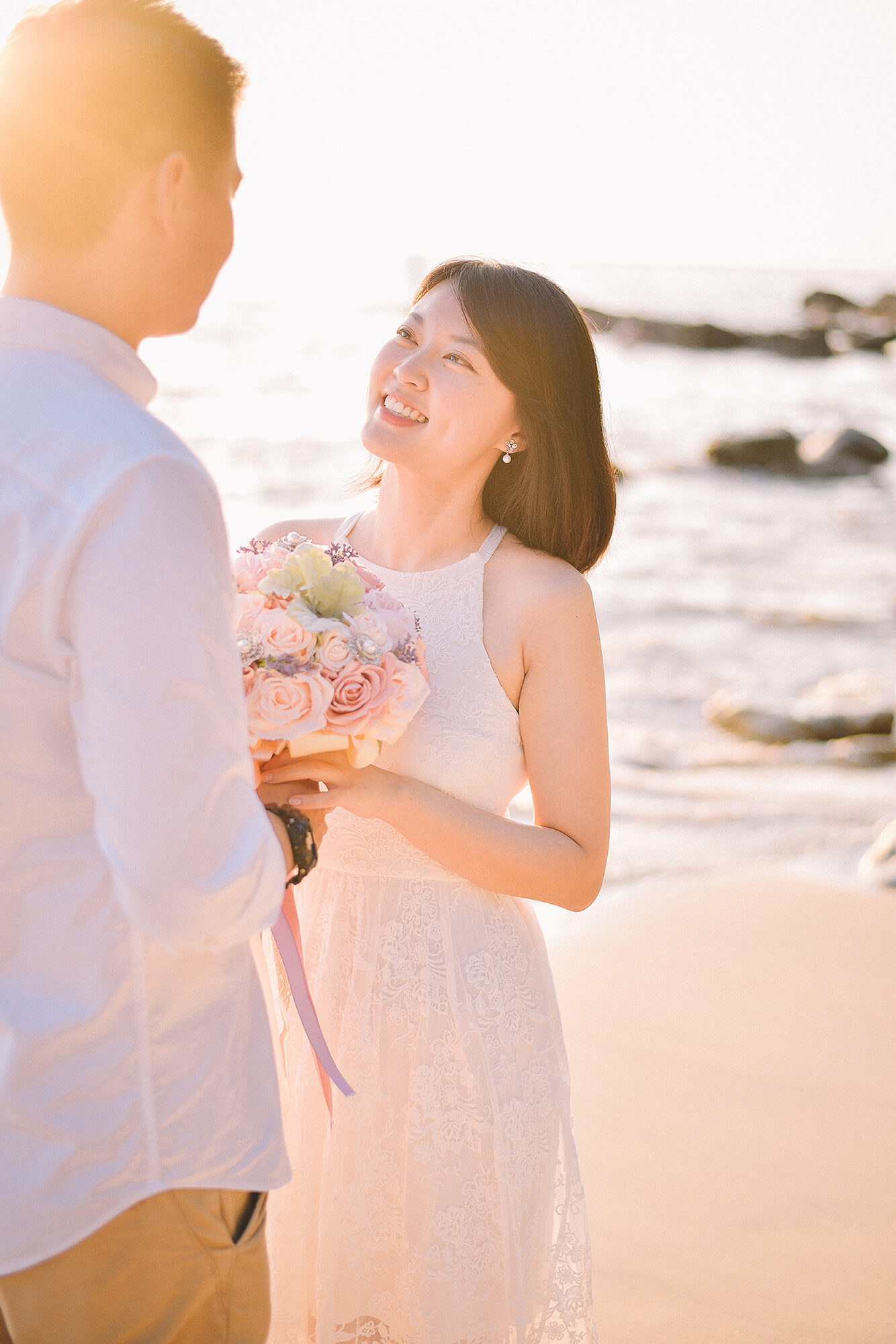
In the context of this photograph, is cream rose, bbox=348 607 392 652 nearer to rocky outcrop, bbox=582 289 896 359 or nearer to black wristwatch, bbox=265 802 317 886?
black wristwatch, bbox=265 802 317 886

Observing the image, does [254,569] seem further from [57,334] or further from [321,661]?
[57,334]

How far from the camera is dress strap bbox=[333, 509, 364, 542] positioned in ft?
10.6

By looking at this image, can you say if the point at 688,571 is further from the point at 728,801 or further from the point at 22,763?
the point at 22,763

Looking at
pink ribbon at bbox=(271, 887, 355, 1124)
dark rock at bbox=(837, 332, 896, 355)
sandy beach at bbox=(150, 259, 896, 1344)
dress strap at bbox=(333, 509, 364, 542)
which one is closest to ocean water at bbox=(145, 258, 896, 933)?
sandy beach at bbox=(150, 259, 896, 1344)

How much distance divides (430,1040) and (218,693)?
1499mm

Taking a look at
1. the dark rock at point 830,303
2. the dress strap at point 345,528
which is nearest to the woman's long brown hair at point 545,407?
the dress strap at point 345,528

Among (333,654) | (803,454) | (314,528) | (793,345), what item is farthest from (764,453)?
(793,345)

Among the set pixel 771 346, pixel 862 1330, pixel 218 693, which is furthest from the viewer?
pixel 771 346

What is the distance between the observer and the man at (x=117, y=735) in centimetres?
136

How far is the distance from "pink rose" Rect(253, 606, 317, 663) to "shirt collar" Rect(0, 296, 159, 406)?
2.34 ft

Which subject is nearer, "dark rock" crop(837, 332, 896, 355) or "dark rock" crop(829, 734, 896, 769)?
"dark rock" crop(829, 734, 896, 769)

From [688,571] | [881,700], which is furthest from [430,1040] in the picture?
[688,571]

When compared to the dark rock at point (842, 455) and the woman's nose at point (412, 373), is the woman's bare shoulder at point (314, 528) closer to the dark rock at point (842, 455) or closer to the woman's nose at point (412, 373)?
the woman's nose at point (412, 373)

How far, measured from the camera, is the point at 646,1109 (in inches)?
163
